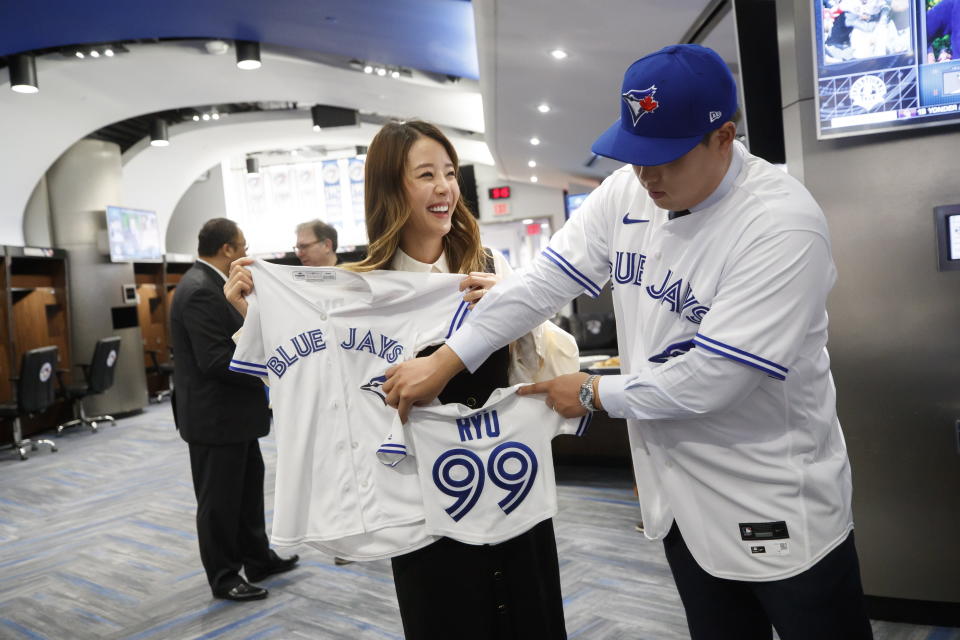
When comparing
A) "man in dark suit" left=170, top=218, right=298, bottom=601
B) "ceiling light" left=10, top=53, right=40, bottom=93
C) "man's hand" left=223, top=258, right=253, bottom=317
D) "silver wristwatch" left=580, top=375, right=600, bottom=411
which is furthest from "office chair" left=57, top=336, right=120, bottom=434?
"silver wristwatch" left=580, top=375, right=600, bottom=411

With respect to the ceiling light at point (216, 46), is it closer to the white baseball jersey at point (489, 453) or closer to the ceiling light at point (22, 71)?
the ceiling light at point (22, 71)

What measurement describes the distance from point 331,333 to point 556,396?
1.97 feet

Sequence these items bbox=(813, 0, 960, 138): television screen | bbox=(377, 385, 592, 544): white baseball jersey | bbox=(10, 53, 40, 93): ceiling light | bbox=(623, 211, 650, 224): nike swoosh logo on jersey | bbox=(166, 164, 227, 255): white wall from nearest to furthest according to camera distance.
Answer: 1. bbox=(623, 211, 650, 224): nike swoosh logo on jersey
2. bbox=(377, 385, 592, 544): white baseball jersey
3. bbox=(813, 0, 960, 138): television screen
4. bbox=(10, 53, 40, 93): ceiling light
5. bbox=(166, 164, 227, 255): white wall

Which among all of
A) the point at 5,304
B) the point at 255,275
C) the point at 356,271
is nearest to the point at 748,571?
the point at 356,271

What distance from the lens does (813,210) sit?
1212 mm

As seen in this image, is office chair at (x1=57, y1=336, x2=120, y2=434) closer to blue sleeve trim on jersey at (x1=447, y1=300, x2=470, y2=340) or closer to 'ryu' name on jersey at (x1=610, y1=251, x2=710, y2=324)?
blue sleeve trim on jersey at (x1=447, y1=300, x2=470, y2=340)

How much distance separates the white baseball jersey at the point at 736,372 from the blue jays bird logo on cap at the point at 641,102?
0.19 meters

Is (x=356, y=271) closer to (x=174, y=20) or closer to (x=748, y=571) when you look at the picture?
(x=748, y=571)

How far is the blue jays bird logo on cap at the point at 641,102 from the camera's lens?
1221mm

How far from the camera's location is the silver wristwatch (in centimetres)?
142

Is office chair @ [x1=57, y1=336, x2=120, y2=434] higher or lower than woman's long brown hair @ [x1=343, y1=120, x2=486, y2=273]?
lower

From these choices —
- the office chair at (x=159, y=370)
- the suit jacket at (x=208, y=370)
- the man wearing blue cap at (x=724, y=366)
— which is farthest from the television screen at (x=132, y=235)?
the man wearing blue cap at (x=724, y=366)

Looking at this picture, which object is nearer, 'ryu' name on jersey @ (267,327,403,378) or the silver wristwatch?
the silver wristwatch

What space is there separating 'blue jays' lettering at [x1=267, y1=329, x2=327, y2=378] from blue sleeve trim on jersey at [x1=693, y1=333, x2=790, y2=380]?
0.96 m
